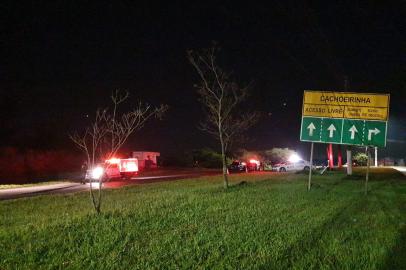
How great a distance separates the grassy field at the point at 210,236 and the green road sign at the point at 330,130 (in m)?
6.27

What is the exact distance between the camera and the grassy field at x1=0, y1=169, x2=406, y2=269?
775 cm

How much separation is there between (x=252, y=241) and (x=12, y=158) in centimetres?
4236

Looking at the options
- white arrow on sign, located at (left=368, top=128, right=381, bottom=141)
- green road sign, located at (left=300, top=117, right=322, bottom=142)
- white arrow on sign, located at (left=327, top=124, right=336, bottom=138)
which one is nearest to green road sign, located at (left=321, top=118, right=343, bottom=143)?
white arrow on sign, located at (left=327, top=124, right=336, bottom=138)

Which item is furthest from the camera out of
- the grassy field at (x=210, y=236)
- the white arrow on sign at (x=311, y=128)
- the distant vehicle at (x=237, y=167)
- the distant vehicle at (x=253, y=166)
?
the distant vehicle at (x=253, y=166)

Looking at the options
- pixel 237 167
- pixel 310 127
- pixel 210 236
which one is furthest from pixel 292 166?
pixel 210 236

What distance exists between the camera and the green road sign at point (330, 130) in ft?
70.6

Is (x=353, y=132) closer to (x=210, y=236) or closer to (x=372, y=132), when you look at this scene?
(x=372, y=132)

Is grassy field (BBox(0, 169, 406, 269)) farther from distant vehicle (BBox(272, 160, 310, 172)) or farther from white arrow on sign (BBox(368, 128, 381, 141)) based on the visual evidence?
distant vehicle (BBox(272, 160, 310, 172))

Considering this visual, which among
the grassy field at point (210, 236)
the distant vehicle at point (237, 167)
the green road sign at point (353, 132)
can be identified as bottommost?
the distant vehicle at point (237, 167)

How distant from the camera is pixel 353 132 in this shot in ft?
70.4

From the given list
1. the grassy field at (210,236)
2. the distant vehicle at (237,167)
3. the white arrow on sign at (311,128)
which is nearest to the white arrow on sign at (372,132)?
the white arrow on sign at (311,128)

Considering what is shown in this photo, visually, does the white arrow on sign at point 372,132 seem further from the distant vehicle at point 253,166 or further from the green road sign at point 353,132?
the distant vehicle at point 253,166

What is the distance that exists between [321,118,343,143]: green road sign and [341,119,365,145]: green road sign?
0.26 m

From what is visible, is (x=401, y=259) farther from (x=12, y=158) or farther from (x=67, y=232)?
(x=12, y=158)
